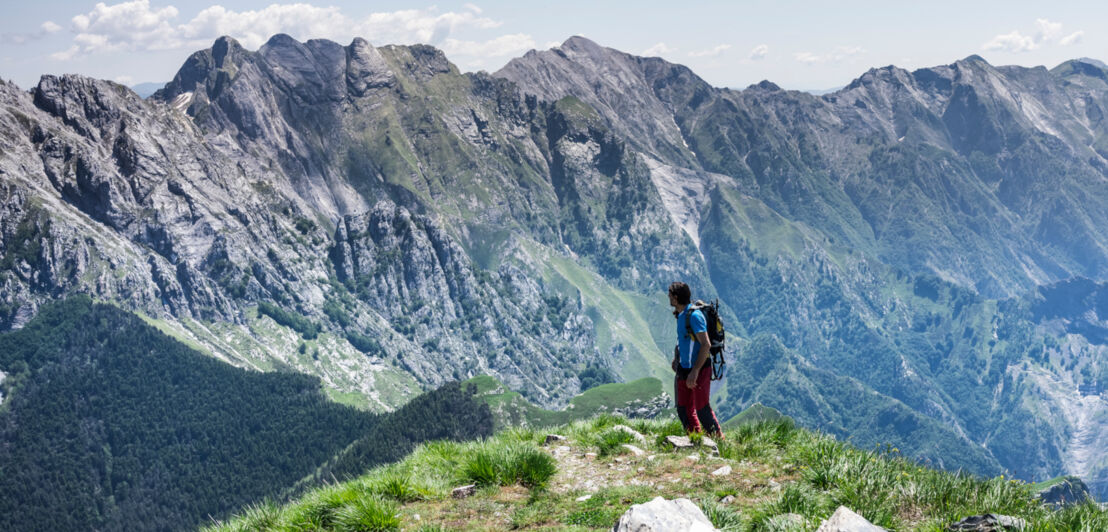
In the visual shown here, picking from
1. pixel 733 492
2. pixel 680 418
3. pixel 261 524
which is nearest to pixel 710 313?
pixel 680 418

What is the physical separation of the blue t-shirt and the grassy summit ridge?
228 cm

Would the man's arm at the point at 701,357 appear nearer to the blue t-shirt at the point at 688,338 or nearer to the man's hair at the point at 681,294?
the blue t-shirt at the point at 688,338

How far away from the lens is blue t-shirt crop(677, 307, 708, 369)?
1808 centimetres

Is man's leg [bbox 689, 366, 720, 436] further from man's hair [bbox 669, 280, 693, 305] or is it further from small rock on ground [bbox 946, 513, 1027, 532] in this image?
small rock on ground [bbox 946, 513, 1027, 532]

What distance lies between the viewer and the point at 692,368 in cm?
1859

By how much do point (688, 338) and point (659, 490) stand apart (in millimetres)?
5394

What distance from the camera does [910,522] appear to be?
11.8 m

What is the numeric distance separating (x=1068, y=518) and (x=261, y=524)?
47.4 feet

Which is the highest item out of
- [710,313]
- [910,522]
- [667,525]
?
[710,313]

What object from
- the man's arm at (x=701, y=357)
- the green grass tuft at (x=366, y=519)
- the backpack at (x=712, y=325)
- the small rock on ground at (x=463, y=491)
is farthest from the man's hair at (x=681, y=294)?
the green grass tuft at (x=366, y=519)

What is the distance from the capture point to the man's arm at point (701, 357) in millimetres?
17922

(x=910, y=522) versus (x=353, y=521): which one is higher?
(x=353, y=521)

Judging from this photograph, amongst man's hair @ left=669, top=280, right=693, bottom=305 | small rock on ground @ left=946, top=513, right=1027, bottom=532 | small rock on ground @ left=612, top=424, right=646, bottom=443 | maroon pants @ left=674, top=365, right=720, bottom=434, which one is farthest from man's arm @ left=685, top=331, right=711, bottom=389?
small rock on ground @ left=946, top=513, right=1027, bottom=532

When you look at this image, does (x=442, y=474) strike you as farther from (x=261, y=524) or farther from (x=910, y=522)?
(x=910, y=522)
